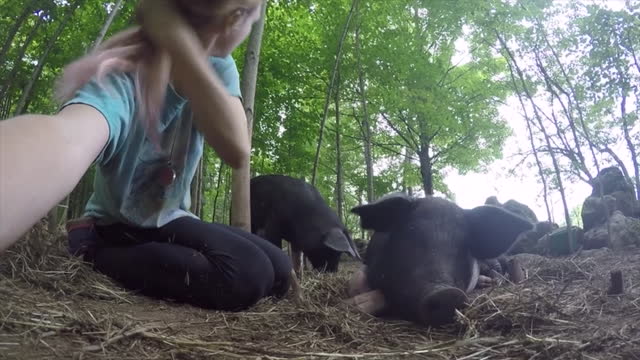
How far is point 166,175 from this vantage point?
2053 millimetres

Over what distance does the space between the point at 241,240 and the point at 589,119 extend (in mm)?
7149

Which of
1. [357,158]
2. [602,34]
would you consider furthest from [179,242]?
[357,158]

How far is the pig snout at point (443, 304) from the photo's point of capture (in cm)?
206

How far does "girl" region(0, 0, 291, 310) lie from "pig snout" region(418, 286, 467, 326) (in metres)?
0.65

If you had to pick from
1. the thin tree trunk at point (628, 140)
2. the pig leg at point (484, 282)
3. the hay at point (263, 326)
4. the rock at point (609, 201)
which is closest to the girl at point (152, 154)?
the hay at point (263, 326)

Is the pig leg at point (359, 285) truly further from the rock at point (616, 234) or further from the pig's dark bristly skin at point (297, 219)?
the rock at point (616, 234)

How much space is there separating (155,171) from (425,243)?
3.85ft

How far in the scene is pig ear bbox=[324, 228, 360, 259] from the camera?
17.2 feet

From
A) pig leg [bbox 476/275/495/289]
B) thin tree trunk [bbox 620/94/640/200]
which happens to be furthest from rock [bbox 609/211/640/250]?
pig leg [bbox 476/275/495/289]

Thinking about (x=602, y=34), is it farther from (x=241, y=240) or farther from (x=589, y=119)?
(x=241, y=240)

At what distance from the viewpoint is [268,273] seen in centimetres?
235

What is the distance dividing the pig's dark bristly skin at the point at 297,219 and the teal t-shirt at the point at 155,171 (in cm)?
311

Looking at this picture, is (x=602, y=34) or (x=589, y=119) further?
(x=589, y=119)

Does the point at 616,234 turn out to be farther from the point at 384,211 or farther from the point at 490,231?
the point at 384,211
